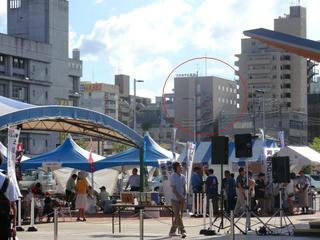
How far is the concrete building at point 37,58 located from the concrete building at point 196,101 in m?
34.4

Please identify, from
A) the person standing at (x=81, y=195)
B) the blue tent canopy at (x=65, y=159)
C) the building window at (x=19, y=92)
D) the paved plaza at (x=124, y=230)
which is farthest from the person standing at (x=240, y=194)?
the building window at (x=19, y=92)

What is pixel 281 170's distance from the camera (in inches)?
984

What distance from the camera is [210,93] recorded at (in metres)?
168

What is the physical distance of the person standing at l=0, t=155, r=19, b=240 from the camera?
12258mm

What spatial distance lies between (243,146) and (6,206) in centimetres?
1233

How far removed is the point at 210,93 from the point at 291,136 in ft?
93.6

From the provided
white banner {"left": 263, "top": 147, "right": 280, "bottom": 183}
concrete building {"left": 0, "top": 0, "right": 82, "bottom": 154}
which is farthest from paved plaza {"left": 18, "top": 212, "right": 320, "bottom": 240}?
concrete building {"left": 0, "top": 0, "right": 82, "bottom": 154}

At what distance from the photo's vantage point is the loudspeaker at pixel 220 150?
22.9m

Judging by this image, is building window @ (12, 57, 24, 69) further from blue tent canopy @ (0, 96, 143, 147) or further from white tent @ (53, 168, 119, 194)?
blue tent canopy @ (0, 96, 143, 147)

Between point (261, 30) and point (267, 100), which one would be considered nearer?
point (261, 30)

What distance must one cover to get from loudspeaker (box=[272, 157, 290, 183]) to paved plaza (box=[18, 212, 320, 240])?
59.0 inches

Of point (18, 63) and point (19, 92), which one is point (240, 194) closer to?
point (19, 92)

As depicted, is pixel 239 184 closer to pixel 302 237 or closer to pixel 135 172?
pixel 135 172

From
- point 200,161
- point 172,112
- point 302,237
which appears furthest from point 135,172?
point 172,112
